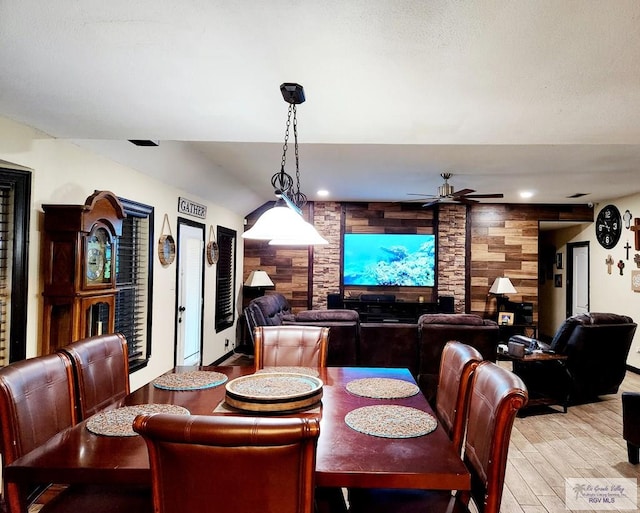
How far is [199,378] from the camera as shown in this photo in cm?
217

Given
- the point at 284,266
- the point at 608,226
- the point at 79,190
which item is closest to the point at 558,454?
the point at 79,190

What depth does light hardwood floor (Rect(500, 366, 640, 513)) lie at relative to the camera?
8.43 ft

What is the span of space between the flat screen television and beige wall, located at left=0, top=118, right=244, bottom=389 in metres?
2.96

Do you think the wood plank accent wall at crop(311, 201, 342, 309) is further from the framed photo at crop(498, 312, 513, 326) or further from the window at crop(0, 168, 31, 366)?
the window at crop(0, 168, 31, 366)

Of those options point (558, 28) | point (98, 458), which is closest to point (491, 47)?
point (558, 28)

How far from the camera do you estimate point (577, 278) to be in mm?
7445

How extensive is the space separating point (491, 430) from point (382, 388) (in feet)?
2.31

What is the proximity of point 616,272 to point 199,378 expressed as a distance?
6660mm

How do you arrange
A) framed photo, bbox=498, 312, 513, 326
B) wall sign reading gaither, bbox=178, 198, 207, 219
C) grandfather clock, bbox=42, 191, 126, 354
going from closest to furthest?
grandfather clock, bbox=42, 191, 126, 354 < wall sign reading gaither, bbox=178, 198, 207, 219 < framed photo, bbox=498, 312, 513, 326

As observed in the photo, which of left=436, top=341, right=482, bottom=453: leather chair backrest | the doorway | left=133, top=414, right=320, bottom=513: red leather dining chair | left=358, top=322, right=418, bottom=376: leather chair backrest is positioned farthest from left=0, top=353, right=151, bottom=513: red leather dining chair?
the doorway

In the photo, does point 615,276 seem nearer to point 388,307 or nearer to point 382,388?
point 388,307

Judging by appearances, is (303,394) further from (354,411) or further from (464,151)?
(464,151)

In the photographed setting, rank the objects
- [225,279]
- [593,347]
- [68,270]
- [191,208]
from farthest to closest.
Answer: [225,279] → [191,208] → [593,347] → [68,270]

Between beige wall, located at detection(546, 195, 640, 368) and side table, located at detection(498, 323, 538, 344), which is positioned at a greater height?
beige wall, located at detection(546, 195, 640, 368)
